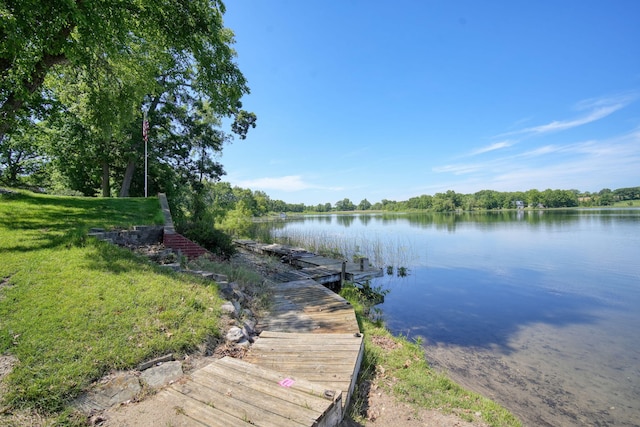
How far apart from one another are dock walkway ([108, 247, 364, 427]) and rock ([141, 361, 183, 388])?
16cm

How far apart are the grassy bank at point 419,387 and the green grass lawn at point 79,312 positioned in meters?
2.49

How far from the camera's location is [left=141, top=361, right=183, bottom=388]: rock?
3.09 metres

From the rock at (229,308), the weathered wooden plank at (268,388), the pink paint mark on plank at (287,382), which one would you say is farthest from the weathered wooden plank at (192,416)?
the rock at (229,308)

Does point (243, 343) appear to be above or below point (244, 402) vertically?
below

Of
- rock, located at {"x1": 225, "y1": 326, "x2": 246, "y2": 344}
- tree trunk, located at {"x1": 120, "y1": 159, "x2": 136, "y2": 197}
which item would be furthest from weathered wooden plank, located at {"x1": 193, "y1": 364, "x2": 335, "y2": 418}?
tree trunk, located at {"x1": 120, "y1": 159, "x2": 136, "y2": 197}

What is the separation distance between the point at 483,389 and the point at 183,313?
16.9 ft

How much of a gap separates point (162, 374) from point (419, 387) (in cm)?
341

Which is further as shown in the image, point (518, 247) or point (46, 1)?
point (518, 247)

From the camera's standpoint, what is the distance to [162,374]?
3188 mm

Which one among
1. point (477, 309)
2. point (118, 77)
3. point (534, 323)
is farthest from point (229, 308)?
point (118, 77)

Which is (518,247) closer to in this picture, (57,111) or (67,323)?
(67,323)

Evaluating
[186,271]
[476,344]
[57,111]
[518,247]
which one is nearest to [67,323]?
[186,271]

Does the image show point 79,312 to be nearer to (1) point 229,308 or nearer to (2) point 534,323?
(1) point 229,308

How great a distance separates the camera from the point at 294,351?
13.1ft
